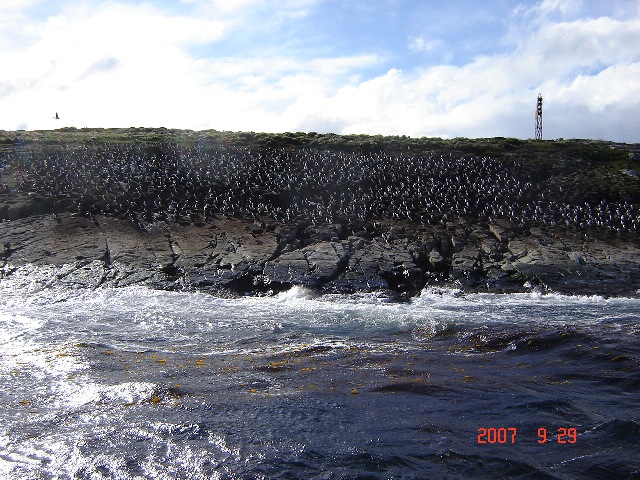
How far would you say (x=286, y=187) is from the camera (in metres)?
36.5

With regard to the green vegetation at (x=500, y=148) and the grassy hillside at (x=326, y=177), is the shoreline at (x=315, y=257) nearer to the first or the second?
the grassy hillside at (x=326, y=177)

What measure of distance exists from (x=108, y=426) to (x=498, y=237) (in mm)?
24732

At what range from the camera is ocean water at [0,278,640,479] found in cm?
948

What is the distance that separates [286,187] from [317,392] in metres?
24.8

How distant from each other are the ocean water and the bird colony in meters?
11.9

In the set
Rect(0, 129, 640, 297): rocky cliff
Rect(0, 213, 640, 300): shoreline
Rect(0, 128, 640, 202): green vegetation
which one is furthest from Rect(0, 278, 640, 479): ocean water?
Rect(0, 128, 640, 202): green vegetation

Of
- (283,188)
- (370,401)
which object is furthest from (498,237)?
(370,401)

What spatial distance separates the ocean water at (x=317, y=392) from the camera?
373 inches

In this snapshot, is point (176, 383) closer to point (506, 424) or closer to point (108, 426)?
point (108, 426)

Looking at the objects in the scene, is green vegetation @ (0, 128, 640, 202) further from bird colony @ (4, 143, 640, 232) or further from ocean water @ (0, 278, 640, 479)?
ocean water @ (0, 278, 640, 479)

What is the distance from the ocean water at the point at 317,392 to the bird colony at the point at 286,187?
11933 mm

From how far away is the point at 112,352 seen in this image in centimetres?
1616

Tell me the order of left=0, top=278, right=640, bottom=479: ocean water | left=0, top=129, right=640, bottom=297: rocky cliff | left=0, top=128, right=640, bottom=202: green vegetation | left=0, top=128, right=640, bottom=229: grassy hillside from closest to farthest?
left=0, top=278, right=640, bottom=479: ocean water
left=0, top=129, right=640, bottom=297: rocky cliff
left=0, top=128, right=640, bottom=229: grassy hillside
left=0, top=128, right=640, bottom=202: green vegetation

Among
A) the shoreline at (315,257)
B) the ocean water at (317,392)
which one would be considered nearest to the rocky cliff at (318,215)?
the shoreline at (315,257)
